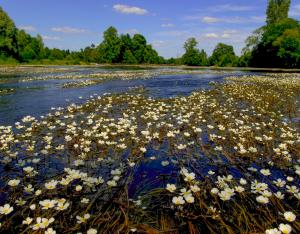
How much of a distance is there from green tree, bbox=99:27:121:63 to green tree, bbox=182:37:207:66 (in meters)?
30.2

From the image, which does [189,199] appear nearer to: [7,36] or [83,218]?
[83,218]

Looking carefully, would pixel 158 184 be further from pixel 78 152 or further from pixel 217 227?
pixel 78 152

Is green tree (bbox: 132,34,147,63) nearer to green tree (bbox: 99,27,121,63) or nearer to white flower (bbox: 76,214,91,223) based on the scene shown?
green tree (bbox: 99,27,121,63)

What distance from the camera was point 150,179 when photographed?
6.34m

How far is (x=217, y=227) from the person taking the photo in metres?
4.48

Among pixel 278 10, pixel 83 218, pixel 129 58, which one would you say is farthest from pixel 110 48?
pixel 83 218

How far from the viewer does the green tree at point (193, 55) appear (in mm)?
127812

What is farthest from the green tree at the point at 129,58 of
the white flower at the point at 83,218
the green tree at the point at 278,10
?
the white flower at the point at 83,218

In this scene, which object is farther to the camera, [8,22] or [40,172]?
[8,22]

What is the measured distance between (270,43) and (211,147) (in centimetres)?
8209

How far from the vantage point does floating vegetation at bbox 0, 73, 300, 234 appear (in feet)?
15.0

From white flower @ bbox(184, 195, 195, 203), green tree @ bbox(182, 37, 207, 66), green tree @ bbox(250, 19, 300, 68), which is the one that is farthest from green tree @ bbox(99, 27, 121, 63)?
white flower @ bbox(184, 195, 195, 203)

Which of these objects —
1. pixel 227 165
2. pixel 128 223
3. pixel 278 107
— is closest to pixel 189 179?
pixel 128 223

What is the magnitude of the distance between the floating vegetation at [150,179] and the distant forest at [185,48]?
71.9 meters
